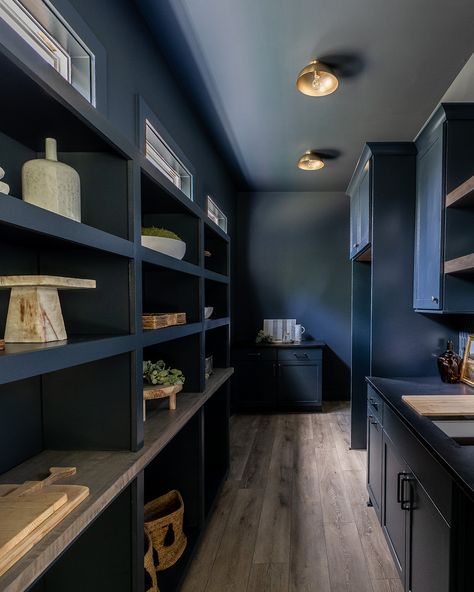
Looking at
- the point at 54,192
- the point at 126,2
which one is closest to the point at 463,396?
the point at 54,192

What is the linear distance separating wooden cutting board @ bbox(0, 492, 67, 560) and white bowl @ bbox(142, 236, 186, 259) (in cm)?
95

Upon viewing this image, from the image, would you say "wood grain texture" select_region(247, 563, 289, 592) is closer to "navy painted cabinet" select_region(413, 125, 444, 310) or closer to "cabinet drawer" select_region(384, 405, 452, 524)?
"cabinet drawer" select_region(384, 405, 452, 524)

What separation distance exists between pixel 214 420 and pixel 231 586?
1.07 meters

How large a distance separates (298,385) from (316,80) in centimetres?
316

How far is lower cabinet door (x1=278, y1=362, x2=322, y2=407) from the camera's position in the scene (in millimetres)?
4238

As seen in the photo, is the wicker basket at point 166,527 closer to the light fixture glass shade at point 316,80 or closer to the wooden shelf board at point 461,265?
the wooden shelf board at point 461,265

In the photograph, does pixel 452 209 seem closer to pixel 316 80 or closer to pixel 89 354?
pixel 316 80

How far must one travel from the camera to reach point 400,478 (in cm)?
162

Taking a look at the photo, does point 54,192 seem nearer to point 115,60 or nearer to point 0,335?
point 0,335

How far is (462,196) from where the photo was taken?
71.6 inches

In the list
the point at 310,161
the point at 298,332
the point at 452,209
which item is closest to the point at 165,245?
the point at 452,209

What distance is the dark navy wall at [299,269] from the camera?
15.8ft

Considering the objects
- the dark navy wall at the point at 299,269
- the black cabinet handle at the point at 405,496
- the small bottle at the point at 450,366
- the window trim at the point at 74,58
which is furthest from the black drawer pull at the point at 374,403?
the dark navy wall at the point at 299,269

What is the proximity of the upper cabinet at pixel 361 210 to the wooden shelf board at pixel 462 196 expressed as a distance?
675mm
